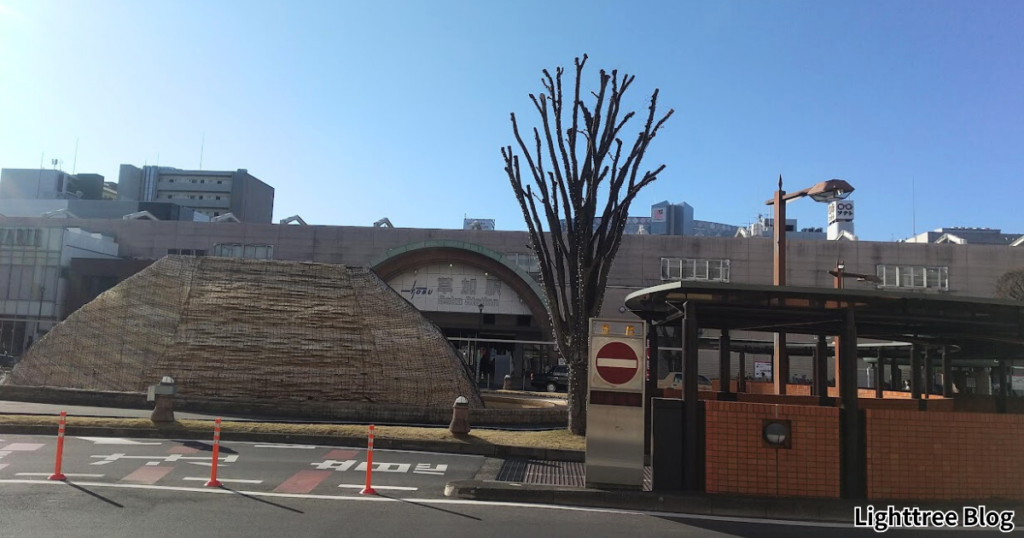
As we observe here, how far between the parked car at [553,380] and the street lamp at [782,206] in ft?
64.5

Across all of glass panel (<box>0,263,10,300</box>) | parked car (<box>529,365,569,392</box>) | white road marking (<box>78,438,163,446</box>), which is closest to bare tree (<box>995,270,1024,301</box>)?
parked car (<box>529,365,569,392</box>)

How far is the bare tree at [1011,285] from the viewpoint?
146 ft

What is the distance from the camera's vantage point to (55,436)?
14.0 m

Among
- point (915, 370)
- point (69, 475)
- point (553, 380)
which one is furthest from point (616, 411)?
point (553, 380)

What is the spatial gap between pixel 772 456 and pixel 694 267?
4539cm

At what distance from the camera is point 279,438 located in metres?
14.4

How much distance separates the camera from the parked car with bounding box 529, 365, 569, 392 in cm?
3775

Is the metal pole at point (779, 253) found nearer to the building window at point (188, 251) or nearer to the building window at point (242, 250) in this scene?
the building window at point (242, 250)

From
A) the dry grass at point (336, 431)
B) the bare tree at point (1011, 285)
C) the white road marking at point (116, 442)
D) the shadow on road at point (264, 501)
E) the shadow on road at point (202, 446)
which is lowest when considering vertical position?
the shadow on road at point (264, 501)

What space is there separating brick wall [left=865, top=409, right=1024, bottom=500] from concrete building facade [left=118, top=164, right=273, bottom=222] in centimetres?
10081

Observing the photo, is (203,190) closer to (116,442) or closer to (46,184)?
(46,184)

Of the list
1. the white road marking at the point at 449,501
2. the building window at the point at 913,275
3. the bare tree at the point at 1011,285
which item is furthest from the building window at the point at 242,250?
the bare tree at the point at 1011,285

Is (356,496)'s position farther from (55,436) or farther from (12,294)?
(12,294)

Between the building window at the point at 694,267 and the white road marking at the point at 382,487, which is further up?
the building window at the point at 694,267
